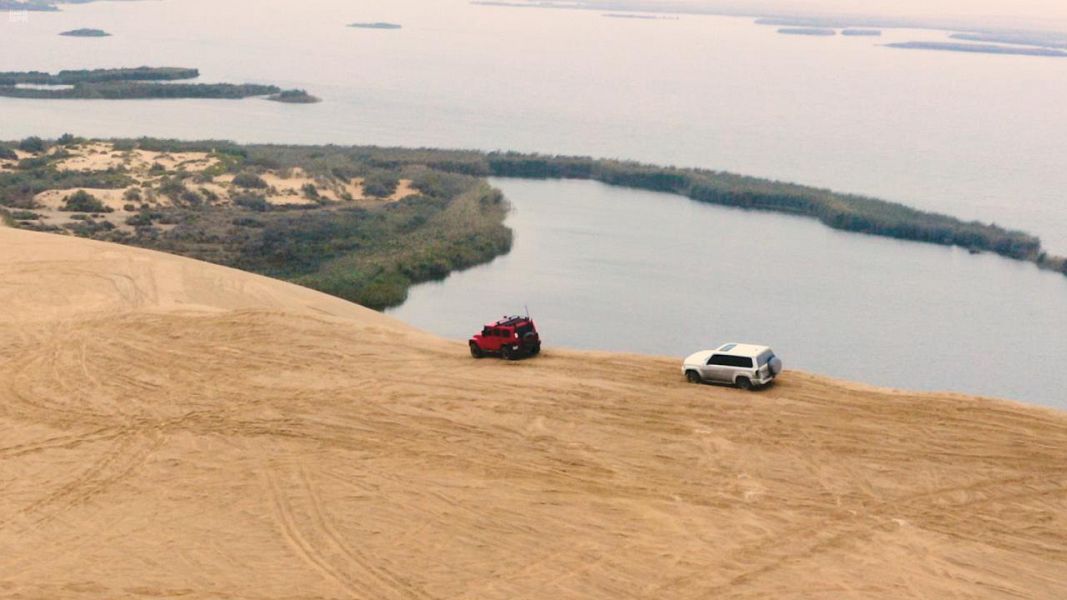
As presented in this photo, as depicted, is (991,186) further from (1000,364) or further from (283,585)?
(283,585)

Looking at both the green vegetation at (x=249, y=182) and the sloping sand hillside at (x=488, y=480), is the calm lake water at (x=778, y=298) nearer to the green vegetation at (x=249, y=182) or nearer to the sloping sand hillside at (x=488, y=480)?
the green vegetation at (x=249, y=182)

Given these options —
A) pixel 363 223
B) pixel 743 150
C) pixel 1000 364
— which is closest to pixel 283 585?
pixel 1000 364

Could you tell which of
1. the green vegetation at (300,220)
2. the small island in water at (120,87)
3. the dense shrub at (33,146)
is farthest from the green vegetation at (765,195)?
the small island in water at (120,87)

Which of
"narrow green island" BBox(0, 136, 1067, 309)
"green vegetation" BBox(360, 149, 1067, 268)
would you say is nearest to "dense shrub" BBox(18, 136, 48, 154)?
"narrow green island" BBox(0, 136, 1067, 309)

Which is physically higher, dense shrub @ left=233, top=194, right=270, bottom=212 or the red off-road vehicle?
the red off-road vehicle

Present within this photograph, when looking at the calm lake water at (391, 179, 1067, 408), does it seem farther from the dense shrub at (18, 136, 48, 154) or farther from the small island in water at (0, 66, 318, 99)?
the small island in water at (0, 66, 318, 99)
